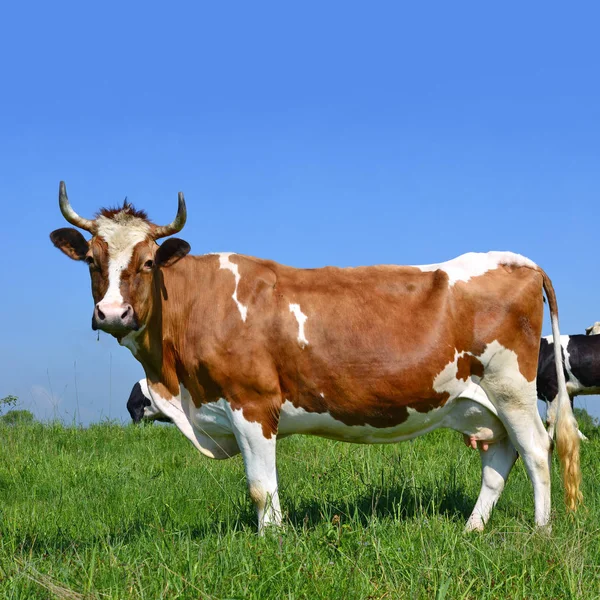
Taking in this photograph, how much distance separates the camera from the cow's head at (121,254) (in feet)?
20.5

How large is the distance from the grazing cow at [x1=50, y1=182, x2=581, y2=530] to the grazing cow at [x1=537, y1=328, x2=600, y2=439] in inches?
305

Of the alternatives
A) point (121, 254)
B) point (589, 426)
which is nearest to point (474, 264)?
point (121, 254)

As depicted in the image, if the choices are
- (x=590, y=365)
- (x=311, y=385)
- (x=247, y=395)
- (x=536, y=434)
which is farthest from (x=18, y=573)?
(x=590, y=365)

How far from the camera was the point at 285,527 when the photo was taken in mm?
5918

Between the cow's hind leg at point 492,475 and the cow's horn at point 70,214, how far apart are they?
4311mm

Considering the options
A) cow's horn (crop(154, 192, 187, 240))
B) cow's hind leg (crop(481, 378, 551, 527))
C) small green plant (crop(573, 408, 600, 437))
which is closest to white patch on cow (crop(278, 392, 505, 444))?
cow's hind leg (crop(481, 378, 551, 527))

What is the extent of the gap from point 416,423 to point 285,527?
1675 mm

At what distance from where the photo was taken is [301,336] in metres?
6.62

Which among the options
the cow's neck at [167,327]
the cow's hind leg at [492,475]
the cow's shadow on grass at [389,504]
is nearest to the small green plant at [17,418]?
the cow's neck at [167,327]

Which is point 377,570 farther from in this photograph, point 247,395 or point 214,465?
point 214,465

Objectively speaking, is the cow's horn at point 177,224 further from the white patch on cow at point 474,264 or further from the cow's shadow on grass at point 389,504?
the cow's shadow on grass at point 389,504

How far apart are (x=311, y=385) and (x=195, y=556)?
1937mm

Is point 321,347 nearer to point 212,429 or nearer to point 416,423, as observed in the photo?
point 416,423

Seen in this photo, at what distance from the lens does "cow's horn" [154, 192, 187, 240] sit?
684cm
